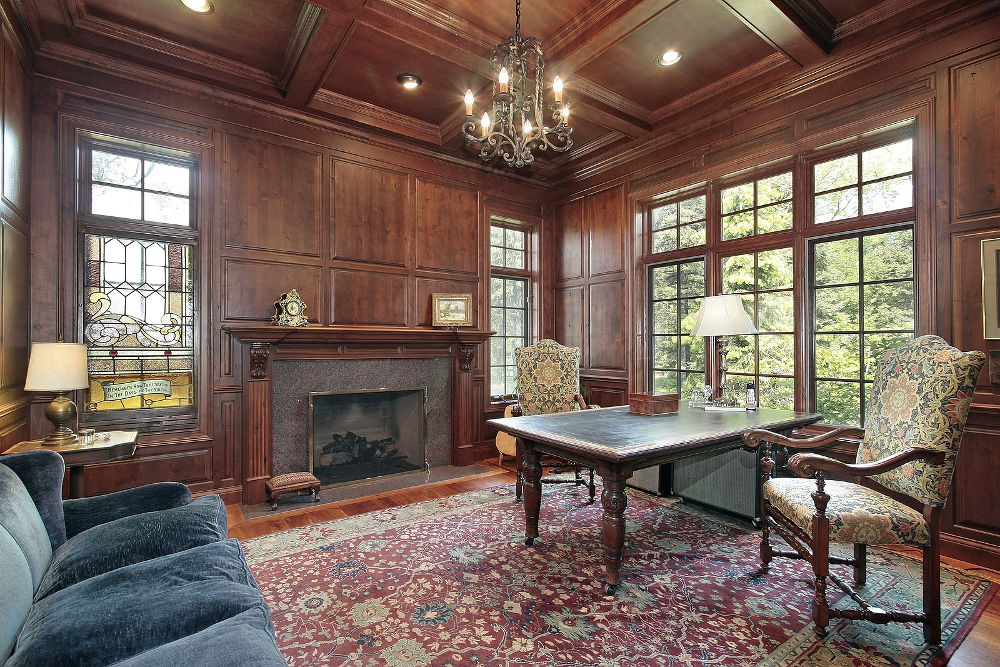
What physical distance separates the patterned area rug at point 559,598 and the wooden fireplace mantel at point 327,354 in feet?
3.13

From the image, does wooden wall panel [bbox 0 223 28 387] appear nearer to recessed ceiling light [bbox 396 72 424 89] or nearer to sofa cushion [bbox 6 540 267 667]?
sofa cushion [bbox 6 540 267 667]

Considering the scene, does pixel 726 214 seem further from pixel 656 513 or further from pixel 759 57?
pixel 656 513

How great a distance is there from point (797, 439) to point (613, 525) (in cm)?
106

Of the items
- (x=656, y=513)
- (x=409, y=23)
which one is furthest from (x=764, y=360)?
(x=409, y=23)

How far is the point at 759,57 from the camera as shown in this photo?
3.56 metres

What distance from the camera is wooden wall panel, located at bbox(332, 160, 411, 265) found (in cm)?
432

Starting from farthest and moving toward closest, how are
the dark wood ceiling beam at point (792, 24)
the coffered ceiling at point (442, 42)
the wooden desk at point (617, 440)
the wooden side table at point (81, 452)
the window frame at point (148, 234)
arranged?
the window frame at point (148, 234), the coffered ceiling at point (442, 42), the dark wood ceiling beam at point (792, 24), the wooden side table at point (81, 452), the wooden desk at point (617, 440)

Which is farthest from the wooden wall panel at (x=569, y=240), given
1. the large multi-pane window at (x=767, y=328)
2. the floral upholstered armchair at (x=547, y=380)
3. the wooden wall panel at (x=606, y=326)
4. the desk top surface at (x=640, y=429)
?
the desk top surface at (x=640, y=429)

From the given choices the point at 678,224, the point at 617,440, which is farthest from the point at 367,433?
the point at 678,224

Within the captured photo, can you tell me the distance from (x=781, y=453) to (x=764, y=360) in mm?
1068

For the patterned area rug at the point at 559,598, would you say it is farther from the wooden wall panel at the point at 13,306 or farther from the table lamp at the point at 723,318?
the wooden wall panel at the point at 13,306

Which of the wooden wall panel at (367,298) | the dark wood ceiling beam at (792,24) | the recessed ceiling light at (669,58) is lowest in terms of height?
the wooden wall panel at (367,298)

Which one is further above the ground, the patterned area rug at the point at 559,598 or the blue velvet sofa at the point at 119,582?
the blue velvet sofa at the point at 119,582

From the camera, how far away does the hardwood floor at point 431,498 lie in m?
1.91
